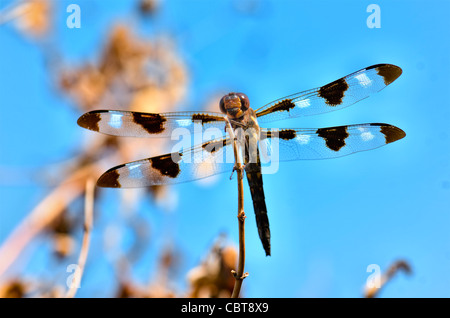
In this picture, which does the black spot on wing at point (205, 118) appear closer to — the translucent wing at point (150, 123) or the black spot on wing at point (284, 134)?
the translucent wing at point (150, 123)

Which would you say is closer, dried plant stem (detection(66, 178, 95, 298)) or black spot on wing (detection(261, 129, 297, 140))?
dried plant stem (detection(66, 178, 95, 298))

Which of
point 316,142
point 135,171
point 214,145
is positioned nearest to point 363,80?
point 316,142

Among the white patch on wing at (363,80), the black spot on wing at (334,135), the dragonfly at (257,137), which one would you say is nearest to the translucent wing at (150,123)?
the dragonfly at (257,137)

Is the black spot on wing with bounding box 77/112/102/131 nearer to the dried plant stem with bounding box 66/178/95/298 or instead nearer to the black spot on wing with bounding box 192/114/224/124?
the dried plant stem with bounding box 66/178/95/298

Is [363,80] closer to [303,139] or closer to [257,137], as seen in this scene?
[303,139]


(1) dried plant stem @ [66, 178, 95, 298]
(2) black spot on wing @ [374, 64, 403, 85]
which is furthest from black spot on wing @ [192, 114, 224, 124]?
(2) black spot on wing @ [374, 64, 403, 85]

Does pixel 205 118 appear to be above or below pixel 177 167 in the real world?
above
